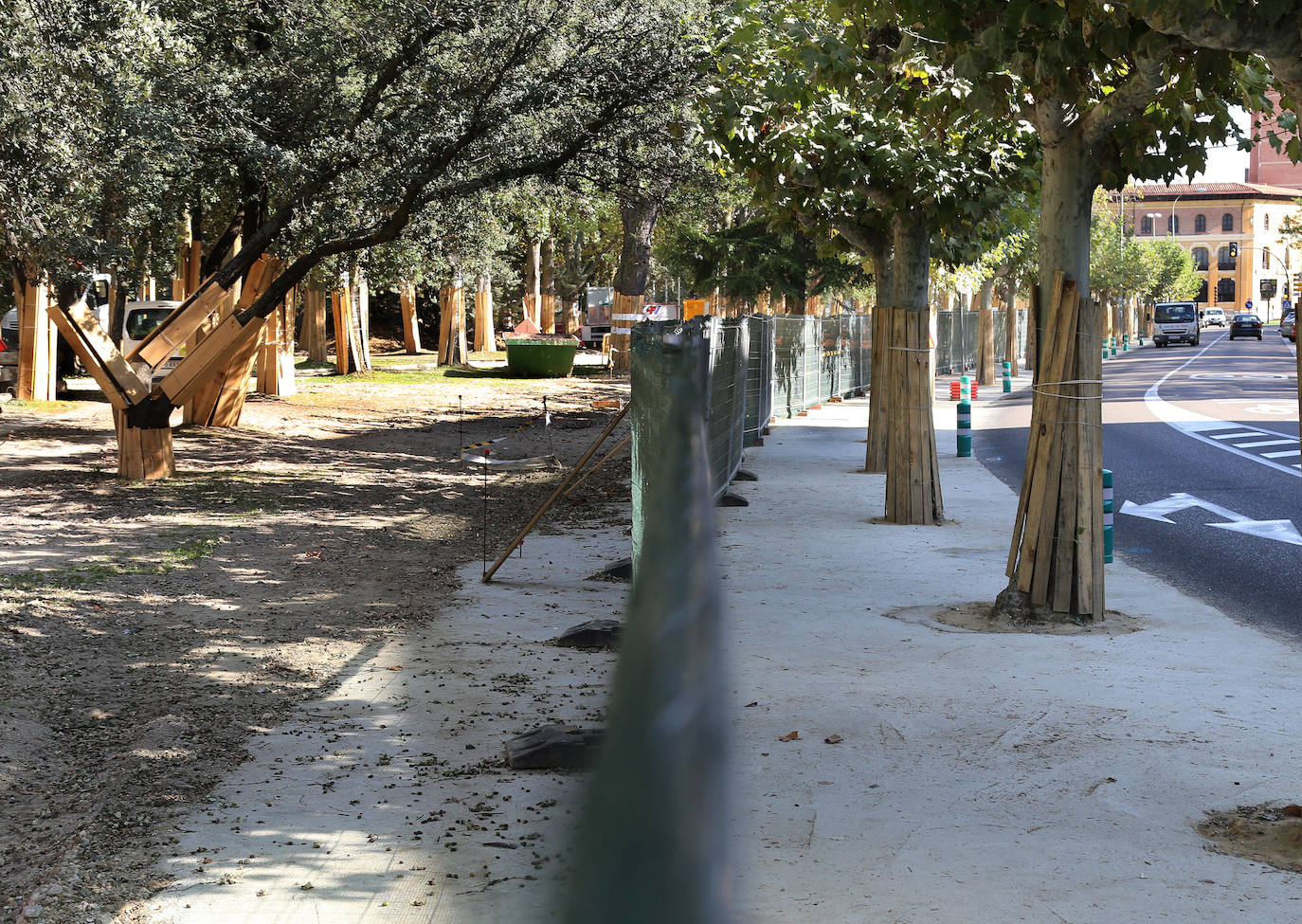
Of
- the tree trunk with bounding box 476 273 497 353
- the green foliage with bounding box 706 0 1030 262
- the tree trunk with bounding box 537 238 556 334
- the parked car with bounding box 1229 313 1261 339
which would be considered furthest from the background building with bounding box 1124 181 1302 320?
the green foliage with bounding box 706 0 1030 262

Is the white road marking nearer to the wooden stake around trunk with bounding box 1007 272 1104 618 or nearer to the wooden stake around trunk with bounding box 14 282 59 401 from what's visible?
the wooden stake around trunk with bounding box 1007 272 1104 618

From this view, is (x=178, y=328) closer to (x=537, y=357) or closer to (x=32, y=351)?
(x=32, y=351)

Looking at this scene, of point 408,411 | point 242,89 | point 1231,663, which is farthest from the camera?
point 408,411

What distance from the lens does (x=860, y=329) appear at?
33.8 metres

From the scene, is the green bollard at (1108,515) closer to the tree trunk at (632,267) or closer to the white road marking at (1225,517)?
the white road marking at (1225,517)

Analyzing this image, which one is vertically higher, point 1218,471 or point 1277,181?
point 1277,181

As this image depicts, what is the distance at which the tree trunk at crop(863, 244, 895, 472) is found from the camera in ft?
42.7

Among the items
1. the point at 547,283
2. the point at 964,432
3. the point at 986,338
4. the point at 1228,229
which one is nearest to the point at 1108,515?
the point at 964,432

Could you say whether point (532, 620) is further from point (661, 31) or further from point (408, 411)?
point (408, 411)

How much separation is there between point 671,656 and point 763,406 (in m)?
20.6

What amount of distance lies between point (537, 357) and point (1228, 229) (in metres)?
116

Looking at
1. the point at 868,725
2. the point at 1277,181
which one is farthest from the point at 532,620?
the point at 1277,181

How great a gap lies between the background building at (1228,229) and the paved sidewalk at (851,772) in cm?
13012

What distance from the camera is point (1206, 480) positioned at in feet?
51.9
